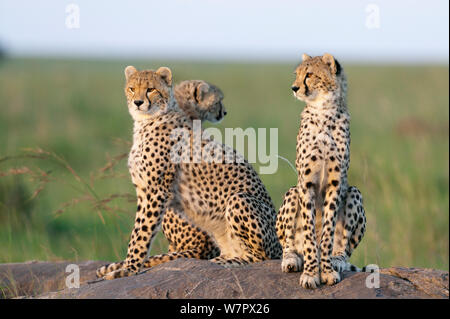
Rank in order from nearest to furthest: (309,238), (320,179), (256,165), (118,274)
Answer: (309,238) → (320,179) → (118,274) → (256,165)

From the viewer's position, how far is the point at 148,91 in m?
4.83

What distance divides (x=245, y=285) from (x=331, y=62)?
1373mm

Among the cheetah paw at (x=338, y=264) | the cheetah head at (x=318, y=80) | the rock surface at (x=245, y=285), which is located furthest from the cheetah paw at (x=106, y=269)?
the cheetah head at (x=318, y=80)

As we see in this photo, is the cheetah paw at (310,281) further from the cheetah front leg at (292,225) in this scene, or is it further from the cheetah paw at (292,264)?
the cheetah front leg at (292,225)

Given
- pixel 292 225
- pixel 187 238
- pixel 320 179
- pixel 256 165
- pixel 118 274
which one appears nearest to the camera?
pixel 320 179

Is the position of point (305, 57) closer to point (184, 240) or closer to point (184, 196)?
point (184, 196)

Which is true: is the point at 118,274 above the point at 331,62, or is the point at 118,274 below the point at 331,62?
below

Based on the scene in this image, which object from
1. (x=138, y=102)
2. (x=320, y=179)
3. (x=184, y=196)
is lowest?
(x=184, y=196)

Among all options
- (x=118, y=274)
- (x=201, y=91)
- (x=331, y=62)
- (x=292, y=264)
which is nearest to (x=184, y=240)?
(x=118, y=274)

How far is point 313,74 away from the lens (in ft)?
13.5

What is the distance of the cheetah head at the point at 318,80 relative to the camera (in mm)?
4094

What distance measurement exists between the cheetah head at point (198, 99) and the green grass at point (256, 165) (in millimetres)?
688

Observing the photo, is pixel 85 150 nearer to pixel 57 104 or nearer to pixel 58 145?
pixel 58 145

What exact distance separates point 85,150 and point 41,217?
4692mm
